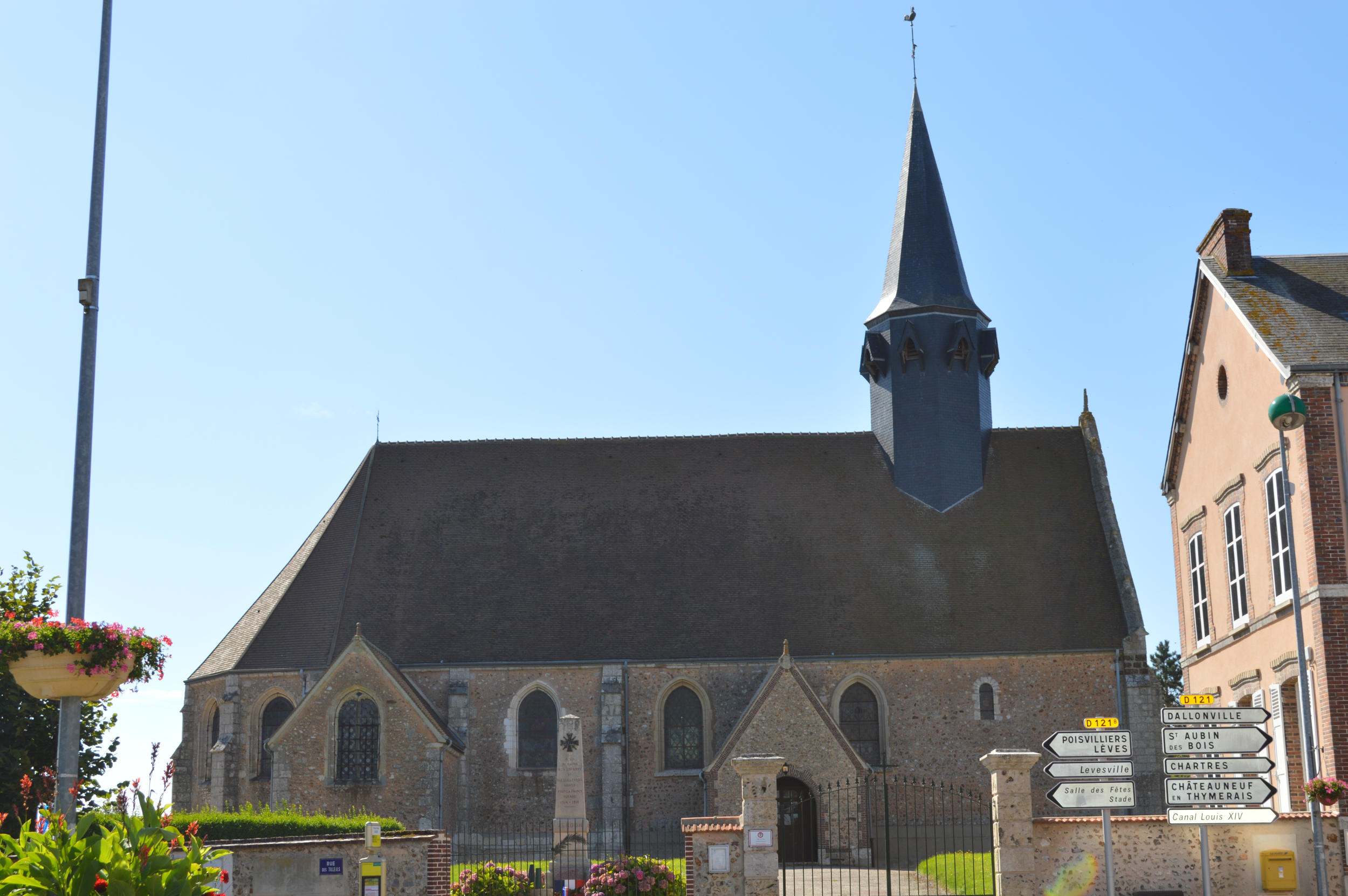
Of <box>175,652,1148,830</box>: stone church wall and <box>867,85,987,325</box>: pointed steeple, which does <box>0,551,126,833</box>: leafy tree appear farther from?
<box>867,85,987,325</box>: pointed steeple

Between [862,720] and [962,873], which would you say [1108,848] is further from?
[862,720]

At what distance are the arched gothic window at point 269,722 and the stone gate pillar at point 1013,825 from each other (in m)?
17.0

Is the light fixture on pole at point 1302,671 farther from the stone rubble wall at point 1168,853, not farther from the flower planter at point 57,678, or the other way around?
the flower planter at point 57,678

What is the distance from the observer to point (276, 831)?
19.8m

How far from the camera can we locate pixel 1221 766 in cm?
1223

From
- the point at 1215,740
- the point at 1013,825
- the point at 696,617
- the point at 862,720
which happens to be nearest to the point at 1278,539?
the point at 1215,740

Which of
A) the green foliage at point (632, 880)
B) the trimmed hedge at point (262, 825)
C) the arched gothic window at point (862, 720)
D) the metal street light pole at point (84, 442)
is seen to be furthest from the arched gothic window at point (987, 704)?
the metal street light pole at point (84, 442)

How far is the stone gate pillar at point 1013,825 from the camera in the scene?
44.5ft

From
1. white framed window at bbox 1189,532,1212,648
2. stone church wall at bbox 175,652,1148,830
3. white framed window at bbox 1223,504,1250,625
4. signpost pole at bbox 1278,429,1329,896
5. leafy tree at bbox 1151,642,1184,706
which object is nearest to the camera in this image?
signpost pole at bbox 1278,429,1329,896

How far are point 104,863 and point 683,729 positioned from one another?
65.8 feet

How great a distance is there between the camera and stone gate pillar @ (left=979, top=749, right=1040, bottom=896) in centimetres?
1358

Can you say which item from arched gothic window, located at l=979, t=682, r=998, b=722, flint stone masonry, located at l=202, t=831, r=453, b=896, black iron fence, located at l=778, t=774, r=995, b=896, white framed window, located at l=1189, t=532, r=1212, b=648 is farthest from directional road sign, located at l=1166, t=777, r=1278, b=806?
arched gothic window, located at l=979, t=682, r=998, b=722

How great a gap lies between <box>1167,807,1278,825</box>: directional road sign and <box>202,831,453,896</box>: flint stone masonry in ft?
26.7

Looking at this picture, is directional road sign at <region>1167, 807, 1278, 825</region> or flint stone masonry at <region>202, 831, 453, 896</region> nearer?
directional road sign at <region>1167, 807, 1278, 825</region>
